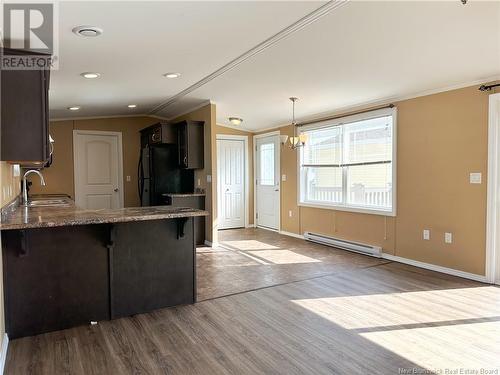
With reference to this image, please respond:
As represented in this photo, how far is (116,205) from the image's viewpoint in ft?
24.3

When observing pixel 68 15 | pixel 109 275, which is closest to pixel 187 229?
pixel 109 275

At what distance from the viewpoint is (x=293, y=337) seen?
108 inches

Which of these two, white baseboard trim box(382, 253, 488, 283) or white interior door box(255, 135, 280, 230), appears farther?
white interior door box(255, 135, 280, 230)

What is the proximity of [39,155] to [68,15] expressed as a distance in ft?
3.23

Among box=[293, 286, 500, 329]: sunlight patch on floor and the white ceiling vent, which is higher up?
the white ceiling vent

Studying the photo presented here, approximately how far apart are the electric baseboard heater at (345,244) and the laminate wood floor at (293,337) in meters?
1.48

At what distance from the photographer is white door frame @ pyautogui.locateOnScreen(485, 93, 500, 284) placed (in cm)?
391

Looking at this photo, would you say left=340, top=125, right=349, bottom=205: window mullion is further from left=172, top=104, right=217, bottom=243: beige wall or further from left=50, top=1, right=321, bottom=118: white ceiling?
left=50, top=1, right=321, bottom=118: white ceiling

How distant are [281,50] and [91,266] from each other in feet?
8.34

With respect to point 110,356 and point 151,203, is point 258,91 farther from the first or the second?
point 110,356

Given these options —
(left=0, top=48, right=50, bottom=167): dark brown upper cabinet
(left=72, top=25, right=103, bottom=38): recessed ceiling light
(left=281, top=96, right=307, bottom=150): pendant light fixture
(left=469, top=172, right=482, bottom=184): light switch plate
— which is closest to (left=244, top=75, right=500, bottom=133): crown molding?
(left=281, top=96, right=307, bottom=150): pendant light fixture

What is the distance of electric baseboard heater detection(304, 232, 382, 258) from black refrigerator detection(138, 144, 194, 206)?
237 centimetres

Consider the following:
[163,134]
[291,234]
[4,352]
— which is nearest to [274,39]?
[4,352]

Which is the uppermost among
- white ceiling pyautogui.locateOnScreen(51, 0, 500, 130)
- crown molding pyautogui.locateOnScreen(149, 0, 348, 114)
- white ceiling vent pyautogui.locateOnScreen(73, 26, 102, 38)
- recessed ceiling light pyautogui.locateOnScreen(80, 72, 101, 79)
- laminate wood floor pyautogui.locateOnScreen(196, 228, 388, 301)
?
crown molding pyautogui.locateOnScreen(149, 0, 348, 114)
